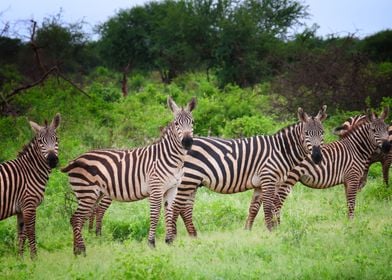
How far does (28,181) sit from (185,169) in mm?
2395

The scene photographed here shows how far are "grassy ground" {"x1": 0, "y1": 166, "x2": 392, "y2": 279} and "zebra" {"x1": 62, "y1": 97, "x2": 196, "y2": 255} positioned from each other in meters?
0.53

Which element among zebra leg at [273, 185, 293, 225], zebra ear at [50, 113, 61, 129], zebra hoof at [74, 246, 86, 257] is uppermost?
zebra ear at [50, 113, 61, 129]

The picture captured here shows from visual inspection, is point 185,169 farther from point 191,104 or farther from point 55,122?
point 55,122

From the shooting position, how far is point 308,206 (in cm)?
1171

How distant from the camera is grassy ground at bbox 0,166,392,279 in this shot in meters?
7.29

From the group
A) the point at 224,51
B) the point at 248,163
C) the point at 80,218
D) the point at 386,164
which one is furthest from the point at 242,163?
the point at 224,51

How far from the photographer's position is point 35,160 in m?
9.12

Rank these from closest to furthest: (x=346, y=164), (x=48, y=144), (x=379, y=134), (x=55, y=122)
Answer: (x=48, y=144) < (x=55, y=122) < (x=346, y=164) < (x=379, y=134)

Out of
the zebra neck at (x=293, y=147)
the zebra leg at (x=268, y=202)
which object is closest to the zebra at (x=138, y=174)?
the zebra leg at (x=268, y=202)

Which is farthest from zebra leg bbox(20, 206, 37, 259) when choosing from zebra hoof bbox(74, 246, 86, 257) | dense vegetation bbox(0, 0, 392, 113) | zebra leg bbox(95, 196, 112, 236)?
dense vegetation bbox(0, 0, 392, 113)

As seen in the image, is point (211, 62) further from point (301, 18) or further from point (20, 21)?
point (20, 21)

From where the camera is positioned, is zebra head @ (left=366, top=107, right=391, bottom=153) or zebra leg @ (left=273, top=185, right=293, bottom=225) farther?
zebra head @ (left=366, top=107, right=391, bottom=153)

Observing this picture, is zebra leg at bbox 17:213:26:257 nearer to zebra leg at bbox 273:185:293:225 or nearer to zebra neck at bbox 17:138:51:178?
zebra neck at bbox 17:138:51:178

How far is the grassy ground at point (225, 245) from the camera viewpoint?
23.9ft
